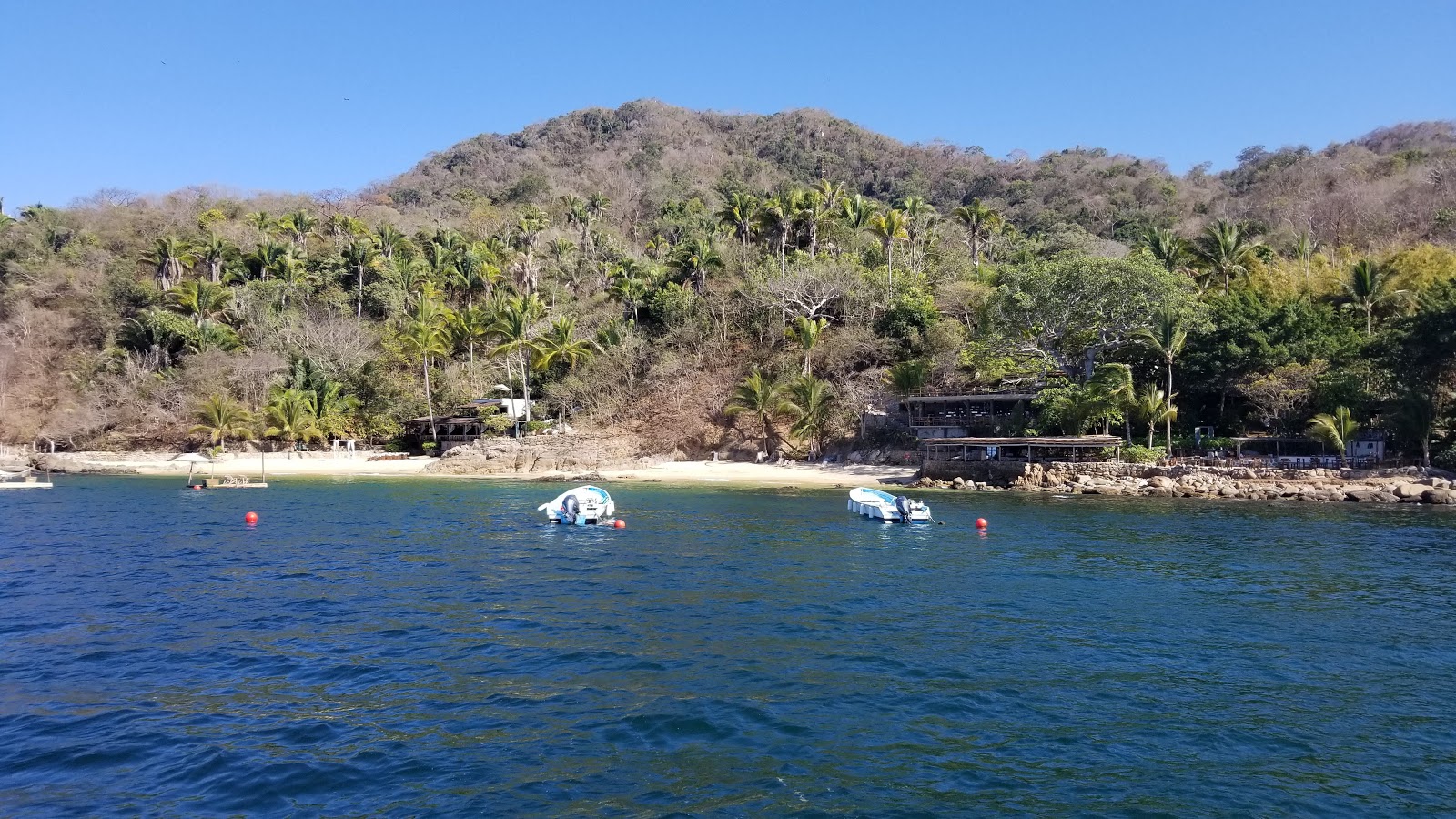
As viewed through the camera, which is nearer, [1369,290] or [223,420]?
[1369,290]

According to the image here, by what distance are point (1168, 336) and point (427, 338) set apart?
47.9 metres

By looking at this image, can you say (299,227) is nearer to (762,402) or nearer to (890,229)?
(762,402)

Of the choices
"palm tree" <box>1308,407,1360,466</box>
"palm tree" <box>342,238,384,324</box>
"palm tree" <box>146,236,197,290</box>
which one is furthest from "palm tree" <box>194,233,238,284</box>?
"palm tree" <box>1308,407,1360,466</box>

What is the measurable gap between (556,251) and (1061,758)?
77965 millimetres

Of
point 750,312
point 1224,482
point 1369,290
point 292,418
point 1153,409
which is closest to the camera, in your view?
point 1224,482

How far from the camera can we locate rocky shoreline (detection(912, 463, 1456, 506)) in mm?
37781

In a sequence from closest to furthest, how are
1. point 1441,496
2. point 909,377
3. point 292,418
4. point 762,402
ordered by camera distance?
1. point 1441,496
2. point 909,377
3. point 762,402
4. point 292,418

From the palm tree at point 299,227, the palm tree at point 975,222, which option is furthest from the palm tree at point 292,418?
the palm tree at point 975,222

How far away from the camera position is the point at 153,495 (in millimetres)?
44062

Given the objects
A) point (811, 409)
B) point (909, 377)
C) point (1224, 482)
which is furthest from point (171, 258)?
point (1224, 482)

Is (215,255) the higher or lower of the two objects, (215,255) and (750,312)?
the higher

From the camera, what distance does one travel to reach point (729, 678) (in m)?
13.6

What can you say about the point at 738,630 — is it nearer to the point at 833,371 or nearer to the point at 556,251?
the point at 833,371

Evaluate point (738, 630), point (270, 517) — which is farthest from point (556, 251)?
point (738, 630)
